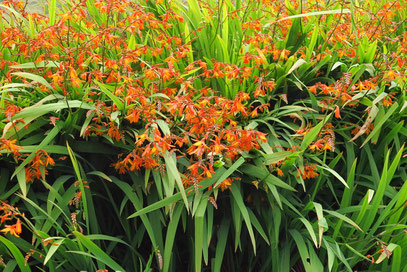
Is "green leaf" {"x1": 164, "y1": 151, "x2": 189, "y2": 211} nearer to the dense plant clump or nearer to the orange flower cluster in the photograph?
the dense plant clump

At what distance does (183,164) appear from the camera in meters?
2.15

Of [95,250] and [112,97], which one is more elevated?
[112,97]

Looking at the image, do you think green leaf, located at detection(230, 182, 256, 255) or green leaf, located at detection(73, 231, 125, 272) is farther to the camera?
green leaf, located at detection(230, 182, 256, 255)

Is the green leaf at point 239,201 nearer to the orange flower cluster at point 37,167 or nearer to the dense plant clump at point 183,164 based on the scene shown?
the dense plant clump at point 183,164

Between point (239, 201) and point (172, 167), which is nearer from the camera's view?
point (172, 167)

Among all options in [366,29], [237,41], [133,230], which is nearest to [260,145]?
[133,230]

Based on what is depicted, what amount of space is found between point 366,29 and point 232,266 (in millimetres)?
1799

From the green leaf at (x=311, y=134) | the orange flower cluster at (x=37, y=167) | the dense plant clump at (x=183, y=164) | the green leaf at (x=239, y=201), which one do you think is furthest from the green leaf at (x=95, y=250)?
the green leaf at (x=311, y=134)

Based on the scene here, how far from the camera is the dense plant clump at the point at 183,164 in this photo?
6.56 feet

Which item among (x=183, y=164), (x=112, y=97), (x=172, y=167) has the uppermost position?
(x=112, y=97)

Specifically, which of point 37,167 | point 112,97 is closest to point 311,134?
point 112,97

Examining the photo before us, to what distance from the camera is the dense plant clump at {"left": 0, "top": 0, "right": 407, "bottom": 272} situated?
6.56 ft

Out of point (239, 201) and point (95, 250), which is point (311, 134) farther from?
point (95, 250)

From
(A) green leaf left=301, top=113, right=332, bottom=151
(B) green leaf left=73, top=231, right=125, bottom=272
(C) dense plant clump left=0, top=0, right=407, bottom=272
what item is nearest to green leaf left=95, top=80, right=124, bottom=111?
(C) dense plant clump left=0, top=0, right=407, bottom=272
